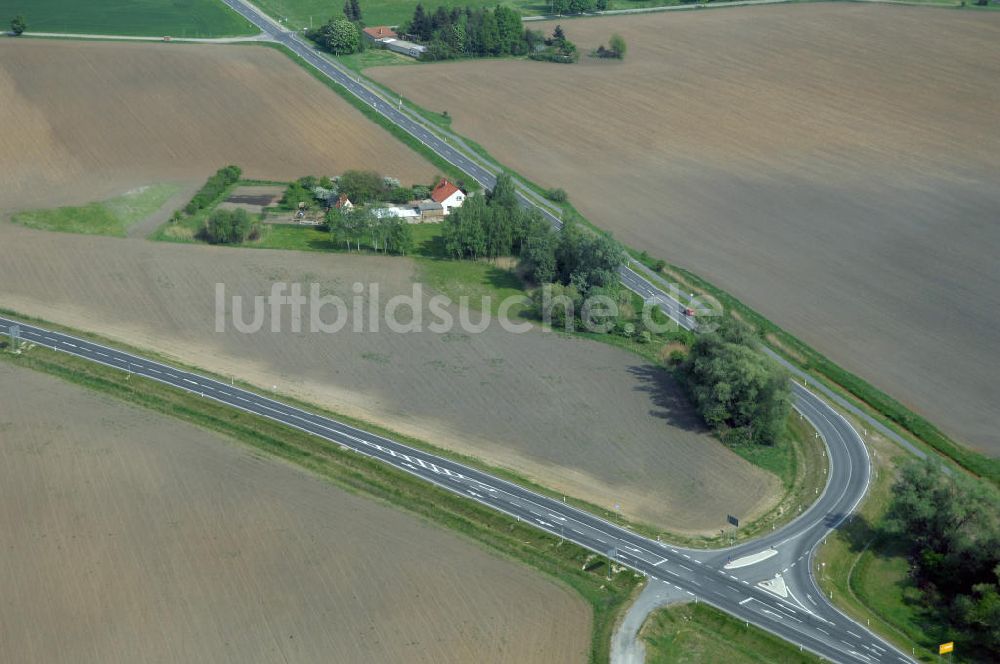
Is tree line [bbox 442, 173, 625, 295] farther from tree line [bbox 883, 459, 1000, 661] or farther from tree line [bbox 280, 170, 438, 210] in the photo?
tree line [bbox 883, 459, 1000, 661]

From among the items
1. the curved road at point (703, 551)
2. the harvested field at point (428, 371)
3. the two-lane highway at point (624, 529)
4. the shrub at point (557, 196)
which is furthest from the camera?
the shrub at point (557, 196)

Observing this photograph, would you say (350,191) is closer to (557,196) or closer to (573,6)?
(557,196)

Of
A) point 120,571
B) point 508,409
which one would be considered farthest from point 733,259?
point 120,571

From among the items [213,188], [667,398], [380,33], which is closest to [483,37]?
[380,33]

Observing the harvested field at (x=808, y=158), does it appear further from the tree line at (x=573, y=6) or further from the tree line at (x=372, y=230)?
the tree line at (x=372, y=230)

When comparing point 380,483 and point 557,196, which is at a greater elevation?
point 557,196

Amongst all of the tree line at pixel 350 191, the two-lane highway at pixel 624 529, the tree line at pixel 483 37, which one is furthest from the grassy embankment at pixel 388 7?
the two-lane highway at pixel 624 529
